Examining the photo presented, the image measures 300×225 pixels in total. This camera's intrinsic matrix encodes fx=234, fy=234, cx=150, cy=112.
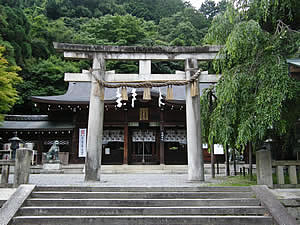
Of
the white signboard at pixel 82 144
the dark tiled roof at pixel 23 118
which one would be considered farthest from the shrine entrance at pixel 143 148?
the dark tiled roof at pixel 23 118

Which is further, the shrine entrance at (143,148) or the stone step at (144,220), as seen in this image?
the shrine entrance at (143,148)

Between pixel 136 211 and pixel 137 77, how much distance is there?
491 cm

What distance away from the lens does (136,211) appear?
15.5 feet

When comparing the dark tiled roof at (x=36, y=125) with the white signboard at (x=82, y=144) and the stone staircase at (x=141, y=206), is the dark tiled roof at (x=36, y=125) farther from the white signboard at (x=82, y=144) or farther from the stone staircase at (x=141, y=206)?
the stone staircase at (x=141, y=206)

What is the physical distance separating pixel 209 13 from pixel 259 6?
167ft

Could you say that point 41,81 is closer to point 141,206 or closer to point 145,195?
point 145,195

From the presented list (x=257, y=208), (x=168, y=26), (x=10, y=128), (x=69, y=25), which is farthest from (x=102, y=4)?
(x=257, y=208)

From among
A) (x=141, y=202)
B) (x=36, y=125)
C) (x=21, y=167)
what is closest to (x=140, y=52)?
(x=21, y=167)

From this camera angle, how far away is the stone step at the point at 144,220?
4418 millimetres

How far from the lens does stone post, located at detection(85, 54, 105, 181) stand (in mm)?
7645

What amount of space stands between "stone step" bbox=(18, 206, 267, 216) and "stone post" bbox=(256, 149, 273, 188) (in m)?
1.09

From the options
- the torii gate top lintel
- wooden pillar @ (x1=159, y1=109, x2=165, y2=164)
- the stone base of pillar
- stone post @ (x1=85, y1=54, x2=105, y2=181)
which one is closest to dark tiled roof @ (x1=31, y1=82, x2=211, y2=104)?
wooden pillar @ (x1=159, y1=109, x2=165, y2=164)

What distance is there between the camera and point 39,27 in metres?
32.8

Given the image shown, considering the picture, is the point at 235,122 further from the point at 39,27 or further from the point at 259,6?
the point at 39,27
